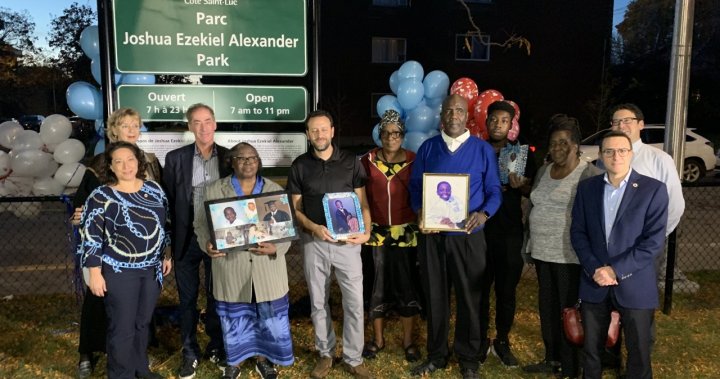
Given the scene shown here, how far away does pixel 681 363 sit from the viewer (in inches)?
168

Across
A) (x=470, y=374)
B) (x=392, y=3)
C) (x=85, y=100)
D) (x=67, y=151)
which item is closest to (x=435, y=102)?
(x=470, y=374)

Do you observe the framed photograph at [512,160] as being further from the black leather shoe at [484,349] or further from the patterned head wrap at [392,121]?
the black leather shoe at [484,349]

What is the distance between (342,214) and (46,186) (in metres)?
7.85

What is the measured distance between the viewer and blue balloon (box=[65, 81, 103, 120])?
481 cm

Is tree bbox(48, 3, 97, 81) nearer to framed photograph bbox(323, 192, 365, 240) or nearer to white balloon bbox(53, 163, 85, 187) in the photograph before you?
white balloon bbox(53, 163, 85, 187)

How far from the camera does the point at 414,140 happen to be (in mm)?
5391

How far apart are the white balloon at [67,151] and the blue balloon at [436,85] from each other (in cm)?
684

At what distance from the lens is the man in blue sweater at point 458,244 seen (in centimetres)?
383

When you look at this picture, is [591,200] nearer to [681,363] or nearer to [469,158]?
[469,158]

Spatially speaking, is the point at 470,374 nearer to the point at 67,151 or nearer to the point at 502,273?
the point at 502,273

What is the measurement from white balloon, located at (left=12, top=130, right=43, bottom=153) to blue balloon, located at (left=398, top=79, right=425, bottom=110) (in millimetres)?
7156

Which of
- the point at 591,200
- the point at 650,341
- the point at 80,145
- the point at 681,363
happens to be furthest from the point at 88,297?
the point at 80,145

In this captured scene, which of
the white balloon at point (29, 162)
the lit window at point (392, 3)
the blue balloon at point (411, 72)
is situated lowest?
the white balloon at point (29, 162)

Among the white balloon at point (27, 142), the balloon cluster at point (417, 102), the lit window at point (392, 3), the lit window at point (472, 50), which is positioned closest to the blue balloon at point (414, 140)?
the balloon cluster at point (417, 102)
